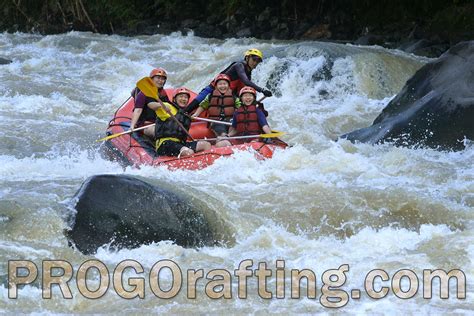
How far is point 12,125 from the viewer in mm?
10055

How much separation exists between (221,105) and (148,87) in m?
0.77

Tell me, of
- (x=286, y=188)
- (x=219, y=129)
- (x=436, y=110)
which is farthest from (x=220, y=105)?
(x=436, y=110)

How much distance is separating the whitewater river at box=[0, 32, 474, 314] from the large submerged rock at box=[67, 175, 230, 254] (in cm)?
10

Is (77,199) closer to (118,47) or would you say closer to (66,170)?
(66,170)

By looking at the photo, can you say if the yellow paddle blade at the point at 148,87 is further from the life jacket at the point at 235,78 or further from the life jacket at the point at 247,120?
the life jacket at the point at 235,78

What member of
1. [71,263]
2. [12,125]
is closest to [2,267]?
[71,263]

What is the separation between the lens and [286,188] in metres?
7.23

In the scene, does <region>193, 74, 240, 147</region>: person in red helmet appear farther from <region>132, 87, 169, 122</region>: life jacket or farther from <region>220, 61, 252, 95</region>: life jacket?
<region>220, 61, 252, 95</region>: life jacket

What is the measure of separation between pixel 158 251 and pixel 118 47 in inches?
434

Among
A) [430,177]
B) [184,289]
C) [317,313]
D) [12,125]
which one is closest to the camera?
[317,313]

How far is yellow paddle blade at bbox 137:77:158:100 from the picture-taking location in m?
8.49

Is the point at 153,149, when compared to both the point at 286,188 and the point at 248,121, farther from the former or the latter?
the point at 286,188

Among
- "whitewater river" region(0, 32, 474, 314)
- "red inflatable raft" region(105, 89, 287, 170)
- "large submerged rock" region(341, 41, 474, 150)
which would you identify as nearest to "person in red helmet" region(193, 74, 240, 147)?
"red inflatable raft" region(105, 89, 287, 170)

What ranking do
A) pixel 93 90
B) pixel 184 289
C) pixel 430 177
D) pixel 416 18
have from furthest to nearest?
pixel 416 18 → pixel 93 90 → pixel 430 177 → pixel 184 289
